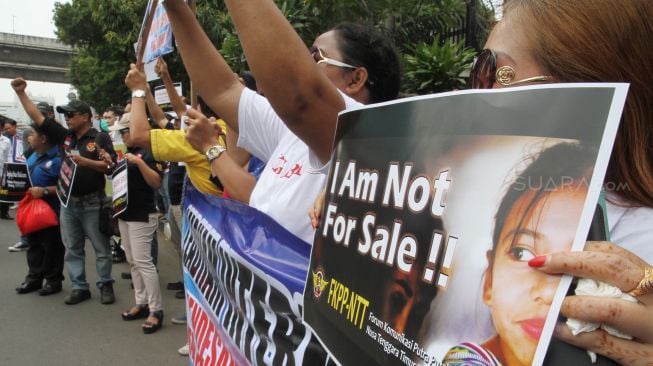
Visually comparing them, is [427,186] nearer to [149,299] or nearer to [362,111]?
[362,111]

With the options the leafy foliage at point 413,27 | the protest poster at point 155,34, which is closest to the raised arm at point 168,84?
the protest poster at point 155,34

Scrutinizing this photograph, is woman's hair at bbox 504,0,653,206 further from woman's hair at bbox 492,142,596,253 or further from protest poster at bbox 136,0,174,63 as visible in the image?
protest poster at bbox 136,0,174,63

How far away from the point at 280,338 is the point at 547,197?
0.89 metres

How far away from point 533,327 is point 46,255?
5825mm

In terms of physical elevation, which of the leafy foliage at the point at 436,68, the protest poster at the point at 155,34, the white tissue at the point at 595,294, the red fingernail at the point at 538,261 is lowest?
the white tissue at the point at 595,294

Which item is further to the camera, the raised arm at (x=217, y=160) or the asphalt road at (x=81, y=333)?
the asphalt road at (x=81, y=333)

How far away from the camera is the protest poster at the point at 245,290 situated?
48.1 inches

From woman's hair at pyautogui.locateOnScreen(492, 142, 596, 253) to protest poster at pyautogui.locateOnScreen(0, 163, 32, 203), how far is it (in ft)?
23.6

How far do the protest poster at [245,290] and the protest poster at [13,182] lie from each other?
5616 millimetres

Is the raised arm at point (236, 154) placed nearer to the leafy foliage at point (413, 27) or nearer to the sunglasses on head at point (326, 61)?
the sunglasses on head at point (326, 61)

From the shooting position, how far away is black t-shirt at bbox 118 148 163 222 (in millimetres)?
4332

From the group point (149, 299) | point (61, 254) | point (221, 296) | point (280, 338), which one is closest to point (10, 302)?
point (61, 254)

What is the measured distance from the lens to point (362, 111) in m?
0.91

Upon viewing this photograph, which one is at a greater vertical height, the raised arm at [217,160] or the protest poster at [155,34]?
the protest poster at [155,34]
